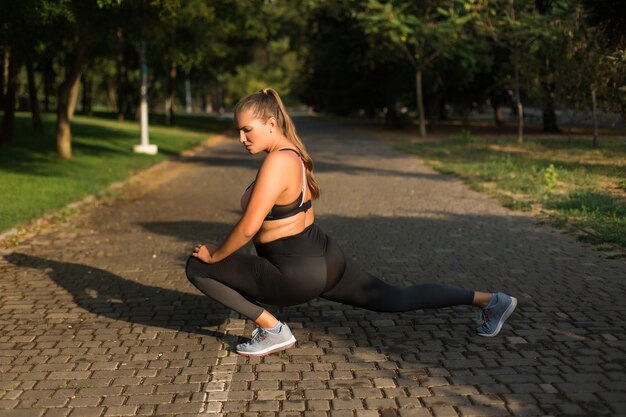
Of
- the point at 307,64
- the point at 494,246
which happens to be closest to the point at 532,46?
the point at 494,246

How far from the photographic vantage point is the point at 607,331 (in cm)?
507

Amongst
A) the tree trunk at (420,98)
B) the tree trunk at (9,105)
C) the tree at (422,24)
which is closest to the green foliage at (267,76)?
the tree trunk at (420,98)

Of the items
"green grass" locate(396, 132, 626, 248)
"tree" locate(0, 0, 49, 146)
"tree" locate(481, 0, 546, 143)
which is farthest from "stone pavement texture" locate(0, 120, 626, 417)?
"tree" locate(481, 0, 546, 143)

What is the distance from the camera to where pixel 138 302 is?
242 inches

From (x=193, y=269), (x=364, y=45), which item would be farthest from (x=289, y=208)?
(x=364, y=45)

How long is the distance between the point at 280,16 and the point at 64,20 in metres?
27.5

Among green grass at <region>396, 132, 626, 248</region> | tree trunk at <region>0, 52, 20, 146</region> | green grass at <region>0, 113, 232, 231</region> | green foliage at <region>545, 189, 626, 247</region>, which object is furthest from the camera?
tree trunk at <region>0, 52, 20, 146</region>

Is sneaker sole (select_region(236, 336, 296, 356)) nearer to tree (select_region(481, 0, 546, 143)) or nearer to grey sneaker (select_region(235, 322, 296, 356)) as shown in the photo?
grey sneaker (select_region(235, 322, 296, 356))

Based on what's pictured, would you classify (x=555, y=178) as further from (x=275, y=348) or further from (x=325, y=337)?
(x=275, y=348)

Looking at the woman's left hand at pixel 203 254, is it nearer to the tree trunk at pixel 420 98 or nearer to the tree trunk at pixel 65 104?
the tree trunk at pixel 65 104

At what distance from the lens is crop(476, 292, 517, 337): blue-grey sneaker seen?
4844 millimetres

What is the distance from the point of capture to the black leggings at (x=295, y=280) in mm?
4250

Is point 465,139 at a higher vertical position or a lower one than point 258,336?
higher

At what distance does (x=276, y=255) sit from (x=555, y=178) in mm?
11460
